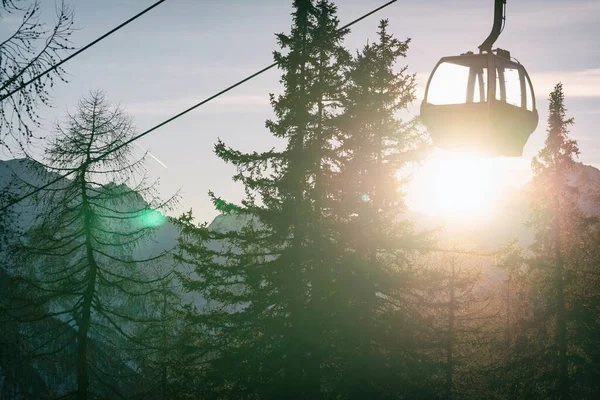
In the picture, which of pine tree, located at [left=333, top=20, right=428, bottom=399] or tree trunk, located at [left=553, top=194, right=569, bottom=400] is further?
tree trunk, located at [left=553, top=194, right=569, bottom=400]

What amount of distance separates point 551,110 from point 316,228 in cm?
1822

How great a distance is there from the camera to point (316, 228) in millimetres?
16750

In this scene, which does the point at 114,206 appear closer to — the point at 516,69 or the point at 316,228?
the point at 316,228

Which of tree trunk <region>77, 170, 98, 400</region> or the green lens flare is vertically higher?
the green lens flare

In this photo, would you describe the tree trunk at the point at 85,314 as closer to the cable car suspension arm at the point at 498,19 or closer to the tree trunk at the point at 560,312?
the cable car suspension arm at the point at 498,19

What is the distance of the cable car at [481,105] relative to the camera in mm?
6383

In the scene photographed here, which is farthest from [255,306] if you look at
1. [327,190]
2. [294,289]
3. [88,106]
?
[88,106]

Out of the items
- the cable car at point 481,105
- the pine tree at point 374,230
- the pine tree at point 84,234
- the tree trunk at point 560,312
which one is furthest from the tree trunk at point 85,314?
the tree trunk at point 560,312

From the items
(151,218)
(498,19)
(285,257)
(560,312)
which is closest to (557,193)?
(560,312)

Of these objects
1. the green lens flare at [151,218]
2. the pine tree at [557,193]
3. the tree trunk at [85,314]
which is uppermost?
the pine tree at [557,193]

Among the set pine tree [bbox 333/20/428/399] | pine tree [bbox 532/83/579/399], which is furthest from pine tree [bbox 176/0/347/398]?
pine tree [bbox 532/83/579/399]

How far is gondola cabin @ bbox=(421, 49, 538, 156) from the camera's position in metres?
6.39

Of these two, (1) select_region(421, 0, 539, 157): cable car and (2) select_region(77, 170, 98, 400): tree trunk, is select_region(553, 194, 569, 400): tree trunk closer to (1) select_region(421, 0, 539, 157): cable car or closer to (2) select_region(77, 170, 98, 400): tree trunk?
(2) select_region(77, 170, 98, 400): tree trunk

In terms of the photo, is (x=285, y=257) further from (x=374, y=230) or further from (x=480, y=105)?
(x=480, y=105)
